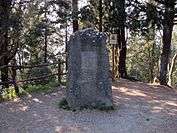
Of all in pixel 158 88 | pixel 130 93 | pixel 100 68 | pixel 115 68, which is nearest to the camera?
pixel 100 68

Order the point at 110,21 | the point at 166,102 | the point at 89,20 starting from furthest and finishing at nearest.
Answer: the point at 89,20 → the point at 110,21 → the point at 166,102

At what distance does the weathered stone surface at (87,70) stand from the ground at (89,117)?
43cm

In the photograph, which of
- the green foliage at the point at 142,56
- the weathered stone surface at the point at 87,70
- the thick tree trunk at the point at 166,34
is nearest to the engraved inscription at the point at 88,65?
the weathered stone surface at the point at 87,70

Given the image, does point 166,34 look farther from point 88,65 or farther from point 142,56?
point 142,56

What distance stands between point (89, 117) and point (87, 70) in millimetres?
1396

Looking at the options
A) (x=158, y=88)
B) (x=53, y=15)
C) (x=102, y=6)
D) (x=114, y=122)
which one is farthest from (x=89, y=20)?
(x=114, y=122)

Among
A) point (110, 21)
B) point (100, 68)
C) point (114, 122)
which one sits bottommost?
point (114, 122)

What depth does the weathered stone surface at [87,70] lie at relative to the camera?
11.4 meters

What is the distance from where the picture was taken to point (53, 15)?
24.5 m

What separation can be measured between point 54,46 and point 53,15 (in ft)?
27.5

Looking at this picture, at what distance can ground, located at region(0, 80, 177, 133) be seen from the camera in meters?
9.73

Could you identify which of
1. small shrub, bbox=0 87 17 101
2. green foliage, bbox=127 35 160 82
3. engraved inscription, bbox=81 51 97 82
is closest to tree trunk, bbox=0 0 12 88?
small shrub, bbox=0 87 17 101

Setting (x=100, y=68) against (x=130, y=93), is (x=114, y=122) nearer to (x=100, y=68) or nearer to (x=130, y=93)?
(x=100, y=68)

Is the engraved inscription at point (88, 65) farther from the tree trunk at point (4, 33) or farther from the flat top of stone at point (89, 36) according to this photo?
the tree trunk at point (4, 33)
